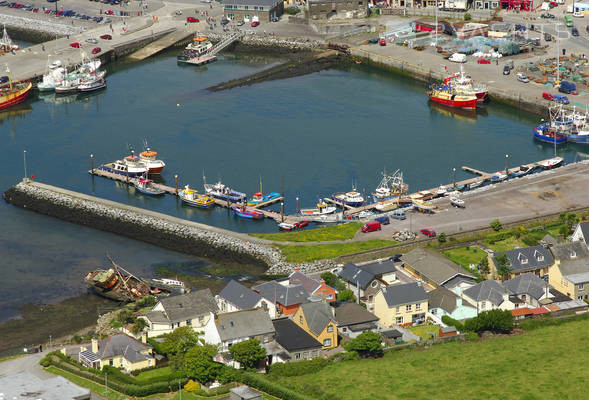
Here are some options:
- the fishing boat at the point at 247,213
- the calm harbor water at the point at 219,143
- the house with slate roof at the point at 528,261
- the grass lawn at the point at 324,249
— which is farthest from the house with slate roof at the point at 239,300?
the fishing boat at the point at 247,213

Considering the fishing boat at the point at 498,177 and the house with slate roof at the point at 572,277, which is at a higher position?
the fishing boat at the point at 498,177

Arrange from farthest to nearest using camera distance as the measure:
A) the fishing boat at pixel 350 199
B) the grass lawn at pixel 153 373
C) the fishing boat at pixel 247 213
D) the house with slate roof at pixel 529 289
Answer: the fishing boat at pixel 350 199 → the fishing boat at pixel 247 213 → the house with slate roof at pixel 529 289 → the grass lawn at pixel 153 373

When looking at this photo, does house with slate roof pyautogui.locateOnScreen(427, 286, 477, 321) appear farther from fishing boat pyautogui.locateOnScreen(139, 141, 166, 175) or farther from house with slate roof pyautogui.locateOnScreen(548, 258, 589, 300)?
fishing boat pyautogui.locateOnScreen(139, 141, 166, 175)

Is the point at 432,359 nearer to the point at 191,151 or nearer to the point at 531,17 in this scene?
the point at 191,151

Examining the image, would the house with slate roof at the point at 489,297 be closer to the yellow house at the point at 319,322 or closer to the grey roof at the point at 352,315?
the grey roof at the point at 352,315

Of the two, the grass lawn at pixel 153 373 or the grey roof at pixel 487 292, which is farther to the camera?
the grey roof at pixel 487 292

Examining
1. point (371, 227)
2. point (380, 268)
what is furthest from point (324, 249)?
point (380, 268)

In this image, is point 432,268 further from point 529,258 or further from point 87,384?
point 87,384

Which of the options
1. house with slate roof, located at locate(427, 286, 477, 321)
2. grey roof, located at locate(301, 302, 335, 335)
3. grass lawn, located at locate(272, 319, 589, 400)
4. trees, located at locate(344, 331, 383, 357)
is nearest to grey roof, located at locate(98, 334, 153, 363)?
grass lawn, located at locate(272, 319, 589, 400)
